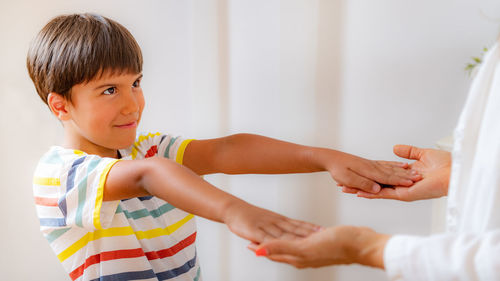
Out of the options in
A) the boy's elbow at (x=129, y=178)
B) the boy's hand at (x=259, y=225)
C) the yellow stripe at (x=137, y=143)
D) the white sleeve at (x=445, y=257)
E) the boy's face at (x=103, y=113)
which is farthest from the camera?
the yellow stripe at (x=137, y=143)

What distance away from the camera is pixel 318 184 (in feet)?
4.14

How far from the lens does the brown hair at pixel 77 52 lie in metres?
0.88

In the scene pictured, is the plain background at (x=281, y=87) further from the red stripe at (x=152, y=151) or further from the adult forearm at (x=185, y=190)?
the adult forearm at (x=185, y=190)

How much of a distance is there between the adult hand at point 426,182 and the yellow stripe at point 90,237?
1.51 feet

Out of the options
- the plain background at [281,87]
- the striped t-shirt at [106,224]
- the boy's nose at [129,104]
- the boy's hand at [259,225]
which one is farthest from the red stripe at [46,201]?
the plain background at [281,87]

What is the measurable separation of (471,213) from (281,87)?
2.27 feet

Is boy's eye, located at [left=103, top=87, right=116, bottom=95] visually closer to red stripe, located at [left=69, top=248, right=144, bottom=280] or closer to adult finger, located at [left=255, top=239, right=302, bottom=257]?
red stripe, located at [left=69, top=248, right=144, bottom=280]

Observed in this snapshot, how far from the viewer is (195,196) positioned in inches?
28.8

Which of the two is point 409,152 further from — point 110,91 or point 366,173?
point 110,91

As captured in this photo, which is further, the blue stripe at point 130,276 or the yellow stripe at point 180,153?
the yellow stripe at point 180,153

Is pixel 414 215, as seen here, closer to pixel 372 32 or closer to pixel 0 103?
pixel 372 32

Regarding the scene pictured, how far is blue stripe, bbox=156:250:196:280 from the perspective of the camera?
97 centimetres

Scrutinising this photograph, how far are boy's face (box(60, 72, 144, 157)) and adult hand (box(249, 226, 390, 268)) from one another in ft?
1.42

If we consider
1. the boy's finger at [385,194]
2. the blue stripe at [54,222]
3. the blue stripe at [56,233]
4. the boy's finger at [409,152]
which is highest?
the boy's finger at [409,152]
